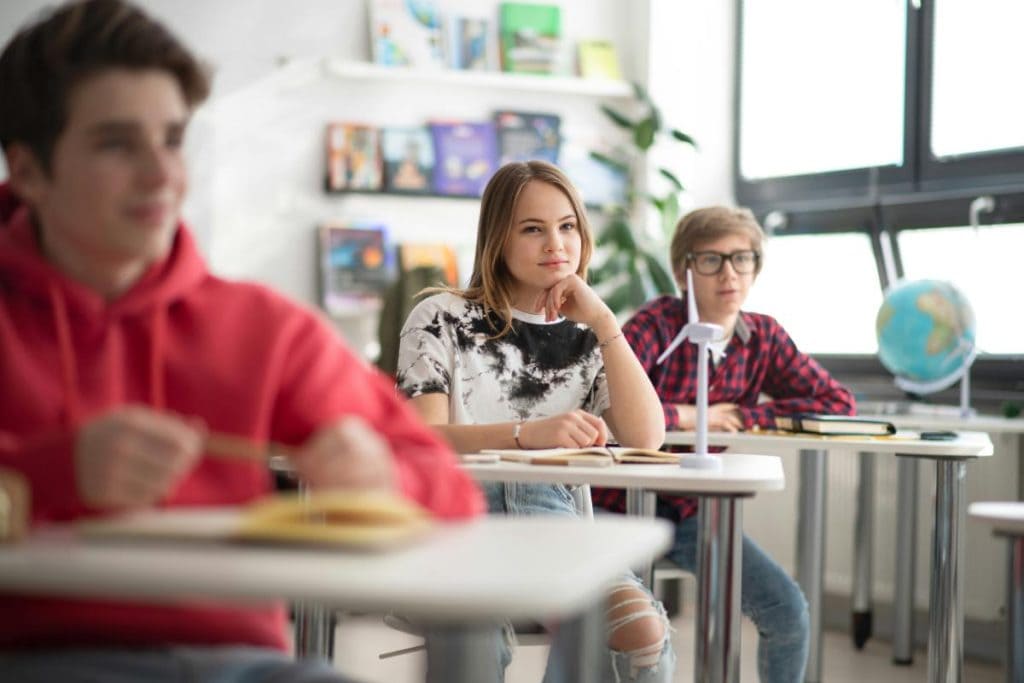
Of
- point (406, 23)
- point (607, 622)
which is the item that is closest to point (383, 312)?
point (406, 23)

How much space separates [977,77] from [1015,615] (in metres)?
2.93

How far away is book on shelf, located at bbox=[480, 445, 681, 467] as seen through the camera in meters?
2.13

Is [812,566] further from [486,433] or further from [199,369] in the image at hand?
[199,369]

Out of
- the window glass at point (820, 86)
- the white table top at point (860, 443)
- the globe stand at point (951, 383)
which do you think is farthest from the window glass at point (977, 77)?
the white table top at point (860, 443)

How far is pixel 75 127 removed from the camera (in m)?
1.28

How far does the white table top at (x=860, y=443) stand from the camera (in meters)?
2.77

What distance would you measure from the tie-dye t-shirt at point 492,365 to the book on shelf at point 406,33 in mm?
2685

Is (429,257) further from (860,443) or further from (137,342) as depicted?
(137,342)

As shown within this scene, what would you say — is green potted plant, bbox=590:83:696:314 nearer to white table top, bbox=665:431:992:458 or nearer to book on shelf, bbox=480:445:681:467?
white table top, bbox=665:431:992:458

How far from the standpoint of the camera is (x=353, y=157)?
5.08m

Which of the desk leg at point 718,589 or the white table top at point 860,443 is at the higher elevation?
the white table top at point 860,443

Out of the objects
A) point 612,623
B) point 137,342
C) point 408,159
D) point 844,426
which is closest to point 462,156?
point 408,159

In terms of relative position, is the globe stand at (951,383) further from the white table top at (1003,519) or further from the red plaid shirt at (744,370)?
the white table top at (1003,519)

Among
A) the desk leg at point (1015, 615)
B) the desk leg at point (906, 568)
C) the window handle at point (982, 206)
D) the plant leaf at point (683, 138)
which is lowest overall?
the desk leg at point (906, 568)
